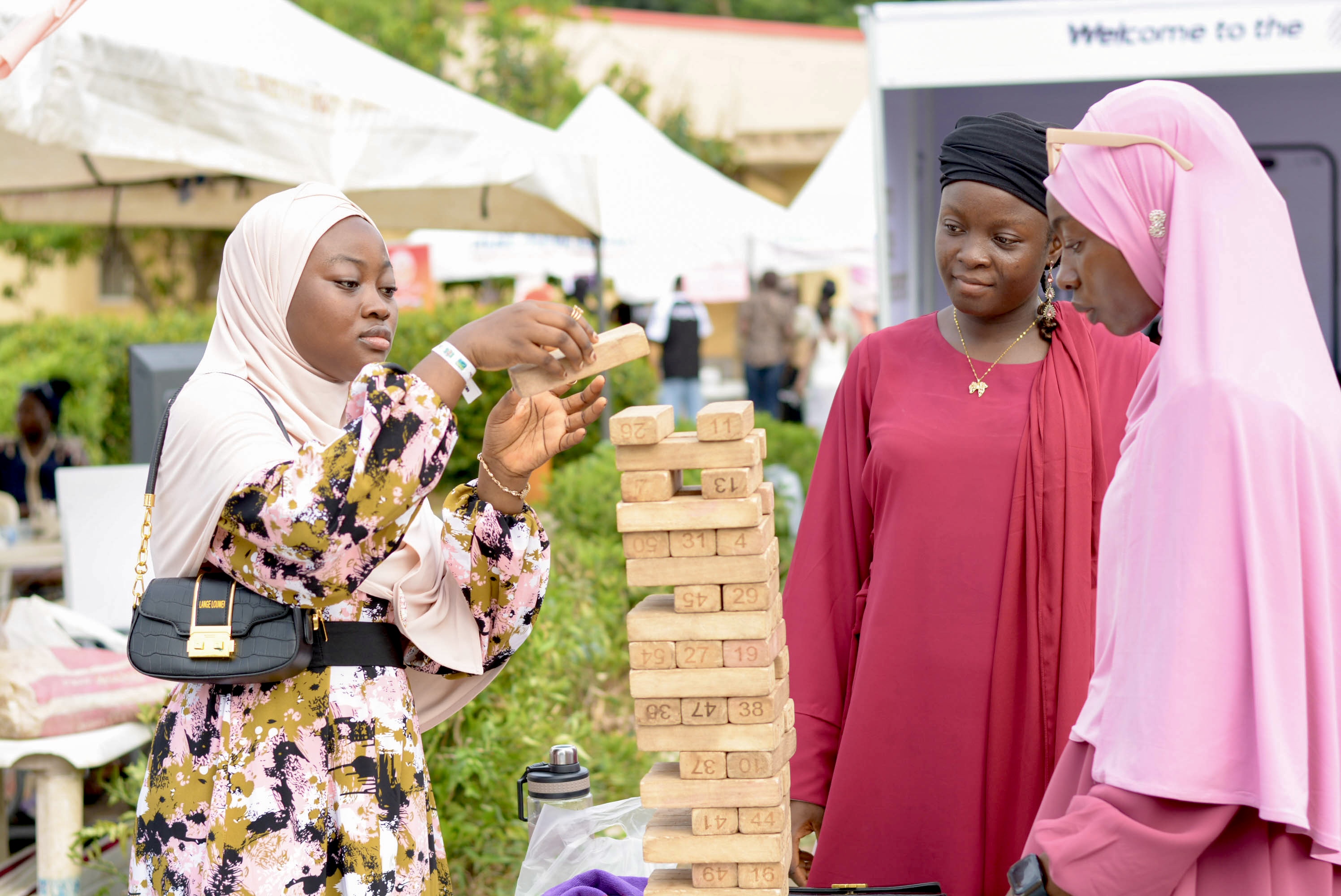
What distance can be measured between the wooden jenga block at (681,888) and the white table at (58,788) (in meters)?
2.56

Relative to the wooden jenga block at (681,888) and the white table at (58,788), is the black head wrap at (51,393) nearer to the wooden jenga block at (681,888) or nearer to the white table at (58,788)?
the white table at (58,788)

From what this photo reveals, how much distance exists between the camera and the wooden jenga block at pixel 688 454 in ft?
6.64

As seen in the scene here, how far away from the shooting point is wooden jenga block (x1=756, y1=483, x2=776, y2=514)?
2115mm

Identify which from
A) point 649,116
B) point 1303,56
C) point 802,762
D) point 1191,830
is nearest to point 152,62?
point 802,762

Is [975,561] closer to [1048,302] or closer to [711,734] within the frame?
[1048,302]

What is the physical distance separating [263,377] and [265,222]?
0.27 meters

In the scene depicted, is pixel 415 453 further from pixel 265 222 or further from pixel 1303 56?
pixel 1303 56

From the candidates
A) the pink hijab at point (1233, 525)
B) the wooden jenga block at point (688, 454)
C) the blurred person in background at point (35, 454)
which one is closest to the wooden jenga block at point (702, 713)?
the wooden jenga block at point (688, 454)

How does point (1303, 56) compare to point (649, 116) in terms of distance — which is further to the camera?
point (649, 116)

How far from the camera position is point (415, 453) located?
1.95m

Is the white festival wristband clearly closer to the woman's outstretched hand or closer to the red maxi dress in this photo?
the woman's outstretched hand

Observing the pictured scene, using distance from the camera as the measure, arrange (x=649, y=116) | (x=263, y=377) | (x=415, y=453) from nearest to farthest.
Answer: (x=415, y=453)
(x=263, y=377)
(x=649, y=116)

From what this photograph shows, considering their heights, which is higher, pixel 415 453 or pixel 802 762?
pixel 415 453

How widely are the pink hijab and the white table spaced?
332 cm
